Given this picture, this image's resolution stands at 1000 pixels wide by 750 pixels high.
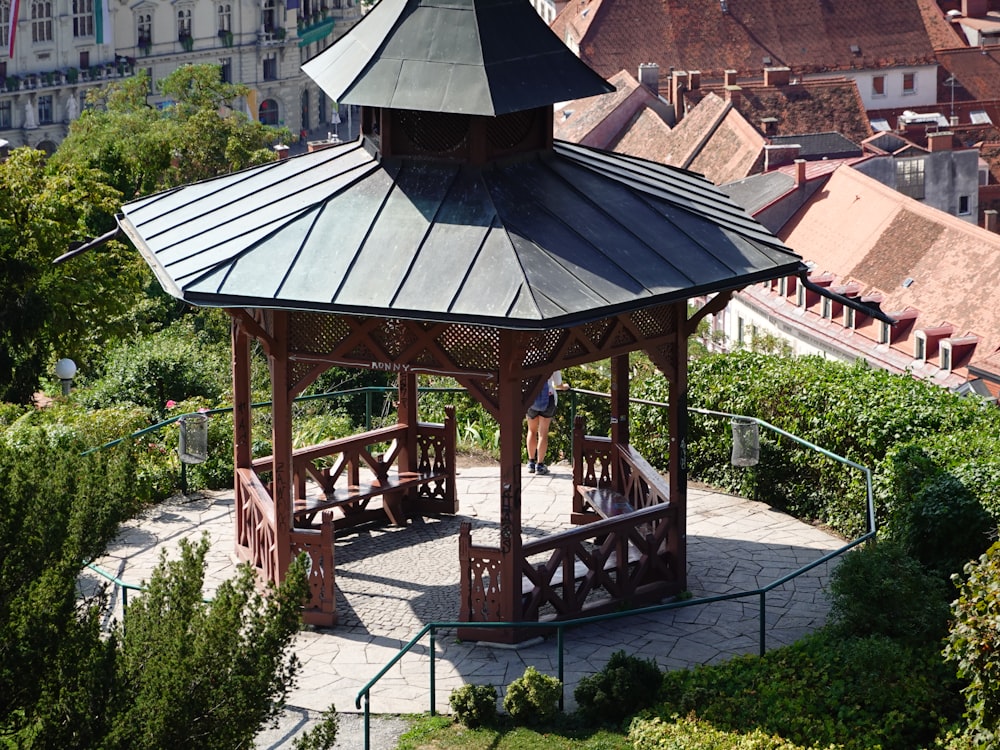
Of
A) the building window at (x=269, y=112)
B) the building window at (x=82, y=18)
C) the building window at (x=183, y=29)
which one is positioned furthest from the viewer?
the building window at (x=269, y=112)

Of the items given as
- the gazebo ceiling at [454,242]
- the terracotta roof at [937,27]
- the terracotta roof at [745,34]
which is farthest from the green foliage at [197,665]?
the terracotta roof at [937,27]

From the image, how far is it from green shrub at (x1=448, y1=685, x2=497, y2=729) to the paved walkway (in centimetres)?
37

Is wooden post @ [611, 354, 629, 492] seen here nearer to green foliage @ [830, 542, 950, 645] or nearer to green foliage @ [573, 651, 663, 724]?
green foliage @ [830, 542, 950, 645]

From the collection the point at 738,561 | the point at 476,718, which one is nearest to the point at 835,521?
the point at 738,561

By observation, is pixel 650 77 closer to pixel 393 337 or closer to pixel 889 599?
pixel 393 337

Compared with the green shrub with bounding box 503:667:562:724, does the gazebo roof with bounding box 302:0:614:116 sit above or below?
above

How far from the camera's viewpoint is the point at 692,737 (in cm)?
1294

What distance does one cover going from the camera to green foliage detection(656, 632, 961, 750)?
13031mm

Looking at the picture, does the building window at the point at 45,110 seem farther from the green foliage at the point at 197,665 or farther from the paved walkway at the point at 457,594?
the green foliage at the point at 197,665

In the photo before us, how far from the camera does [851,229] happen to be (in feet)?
A: 196

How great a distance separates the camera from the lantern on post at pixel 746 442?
1753 cm

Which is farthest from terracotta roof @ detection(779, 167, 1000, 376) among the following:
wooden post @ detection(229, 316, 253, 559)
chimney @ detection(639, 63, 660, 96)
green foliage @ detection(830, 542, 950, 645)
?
green foliage @ detection(830, 542, 950, 645)

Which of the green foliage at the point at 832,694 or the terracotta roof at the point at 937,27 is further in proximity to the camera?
the terracotta roof at the point at 937,27

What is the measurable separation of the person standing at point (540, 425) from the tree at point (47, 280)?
939 centimetres
